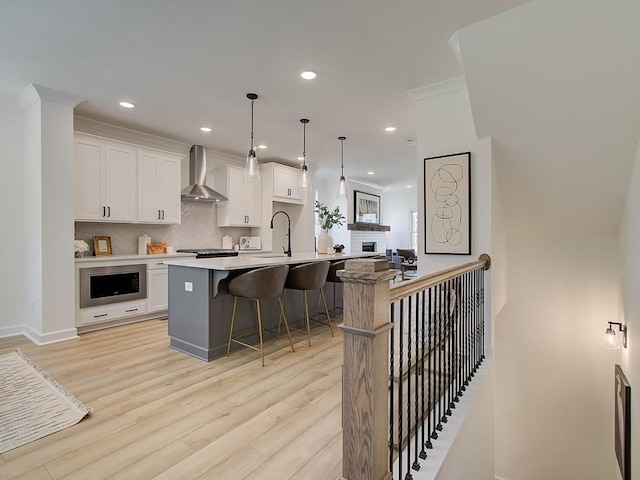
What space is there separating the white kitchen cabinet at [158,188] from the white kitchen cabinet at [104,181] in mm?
106

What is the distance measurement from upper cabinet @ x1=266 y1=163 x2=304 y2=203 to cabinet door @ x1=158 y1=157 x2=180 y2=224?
1.73 m

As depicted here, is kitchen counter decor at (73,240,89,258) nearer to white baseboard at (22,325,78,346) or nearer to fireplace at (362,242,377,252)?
white baseboard at (22,325,78,346)

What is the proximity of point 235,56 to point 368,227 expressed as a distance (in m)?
6.73

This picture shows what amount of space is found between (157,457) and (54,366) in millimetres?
1905

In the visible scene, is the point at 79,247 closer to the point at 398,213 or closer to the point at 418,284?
the point at 418,284

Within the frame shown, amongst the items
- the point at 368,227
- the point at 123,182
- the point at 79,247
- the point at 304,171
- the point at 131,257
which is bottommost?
the point at 131,257

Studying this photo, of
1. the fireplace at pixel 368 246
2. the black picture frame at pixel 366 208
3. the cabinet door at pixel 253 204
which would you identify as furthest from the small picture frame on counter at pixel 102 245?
the fireplace at pixel 368 246

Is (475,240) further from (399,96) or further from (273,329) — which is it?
(273,329)

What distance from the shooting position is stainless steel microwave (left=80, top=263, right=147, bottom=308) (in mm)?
3943

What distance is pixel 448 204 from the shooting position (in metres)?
3.24

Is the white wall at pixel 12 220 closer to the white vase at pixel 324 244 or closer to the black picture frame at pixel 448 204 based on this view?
the white vase at pixel 324 244

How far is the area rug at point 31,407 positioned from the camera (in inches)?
77.6

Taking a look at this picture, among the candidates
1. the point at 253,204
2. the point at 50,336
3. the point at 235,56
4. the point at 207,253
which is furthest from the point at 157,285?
the point at 235,56

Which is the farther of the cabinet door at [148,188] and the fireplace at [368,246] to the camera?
the fireplace at [368,246]
